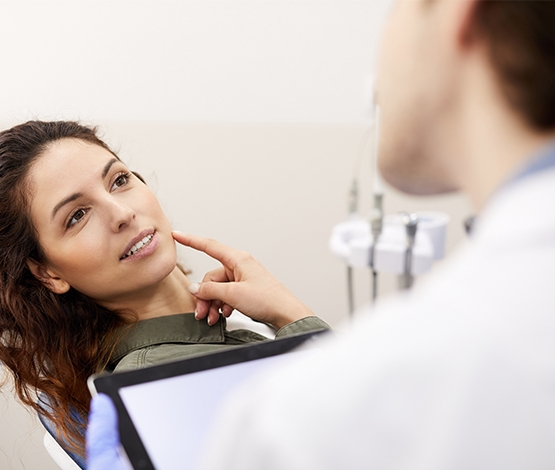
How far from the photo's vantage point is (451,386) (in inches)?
12.5

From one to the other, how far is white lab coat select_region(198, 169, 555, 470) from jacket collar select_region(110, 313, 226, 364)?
0.80 metres

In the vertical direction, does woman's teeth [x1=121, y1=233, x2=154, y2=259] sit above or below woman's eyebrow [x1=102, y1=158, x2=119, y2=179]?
below

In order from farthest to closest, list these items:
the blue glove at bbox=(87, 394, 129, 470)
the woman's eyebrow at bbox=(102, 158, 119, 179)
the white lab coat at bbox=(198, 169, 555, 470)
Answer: the woman's eyebrow at bbox=(102, 158, 119, 179) < the blue glove at bbox=(87, 394, 129, 470) < the white lab coat at bbox=(198, 169, 555, 470)

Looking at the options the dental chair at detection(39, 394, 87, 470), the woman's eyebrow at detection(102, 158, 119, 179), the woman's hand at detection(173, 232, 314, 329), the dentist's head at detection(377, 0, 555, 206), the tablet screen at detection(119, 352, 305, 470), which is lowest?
the dental chair at detection(39, 394, 87, 470)

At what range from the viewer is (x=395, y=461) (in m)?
0.32

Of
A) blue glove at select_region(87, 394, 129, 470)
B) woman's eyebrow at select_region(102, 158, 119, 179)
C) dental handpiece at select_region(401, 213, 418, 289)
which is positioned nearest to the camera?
blue glove at select_region(87, 394, 129, 470)

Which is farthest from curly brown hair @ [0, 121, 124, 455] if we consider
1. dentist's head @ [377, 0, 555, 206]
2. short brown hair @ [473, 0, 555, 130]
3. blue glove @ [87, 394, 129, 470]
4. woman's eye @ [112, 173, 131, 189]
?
short brown hair @ [473, 0, 555, 130]

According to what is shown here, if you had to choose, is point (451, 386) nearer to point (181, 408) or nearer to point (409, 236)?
point (181, 408)

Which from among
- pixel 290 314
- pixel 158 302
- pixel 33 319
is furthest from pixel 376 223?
pixel 33 319

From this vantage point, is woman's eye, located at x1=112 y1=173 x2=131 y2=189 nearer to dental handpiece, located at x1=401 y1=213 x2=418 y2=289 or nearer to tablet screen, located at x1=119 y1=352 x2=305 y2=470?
tablet screen, located at x1=119 y1=352 x2=305 y2=470

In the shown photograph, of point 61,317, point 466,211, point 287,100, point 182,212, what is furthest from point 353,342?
point 466,211

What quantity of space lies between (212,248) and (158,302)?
0.52ft

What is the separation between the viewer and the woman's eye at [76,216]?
110cm

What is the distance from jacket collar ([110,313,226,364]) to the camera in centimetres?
110
